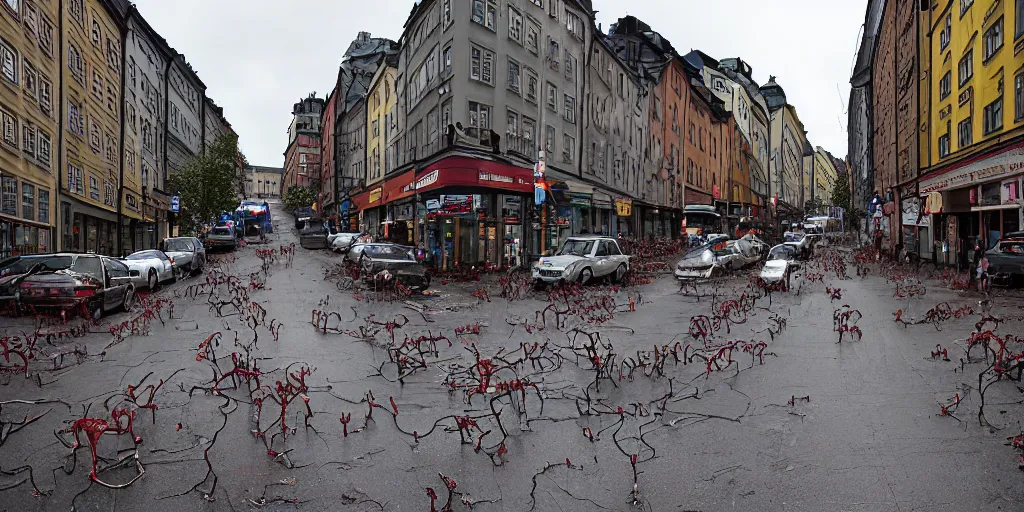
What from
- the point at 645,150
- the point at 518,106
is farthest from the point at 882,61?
the point at 518,106

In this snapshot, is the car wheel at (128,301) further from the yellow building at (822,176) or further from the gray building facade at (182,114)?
the yellow building at (822,176)

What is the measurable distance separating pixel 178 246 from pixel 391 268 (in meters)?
12.8

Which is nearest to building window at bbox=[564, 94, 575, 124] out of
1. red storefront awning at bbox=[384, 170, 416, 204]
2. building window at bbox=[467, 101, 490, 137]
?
building window at bbox=[467, 101, 490, 137]

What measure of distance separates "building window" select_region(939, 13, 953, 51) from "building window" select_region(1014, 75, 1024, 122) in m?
9.28

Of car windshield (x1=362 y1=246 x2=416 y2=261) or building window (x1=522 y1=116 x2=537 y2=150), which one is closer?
car windshield (x1=362 y1=246 x2=416 y2=261)

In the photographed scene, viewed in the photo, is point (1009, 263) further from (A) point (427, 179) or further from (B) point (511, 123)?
(A) point (427, 179)

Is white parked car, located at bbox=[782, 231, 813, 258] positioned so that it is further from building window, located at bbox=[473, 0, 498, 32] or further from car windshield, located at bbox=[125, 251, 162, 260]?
car windshield, located at bbox=[125, 251, 162, 260]

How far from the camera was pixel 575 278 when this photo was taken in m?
19.4

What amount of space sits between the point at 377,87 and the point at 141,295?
31742mm

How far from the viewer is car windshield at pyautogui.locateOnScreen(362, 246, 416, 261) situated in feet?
68.5

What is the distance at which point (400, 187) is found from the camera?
113 feet

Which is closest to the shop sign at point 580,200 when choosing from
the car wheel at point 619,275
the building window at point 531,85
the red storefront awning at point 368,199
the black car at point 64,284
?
the building window at point 531,85

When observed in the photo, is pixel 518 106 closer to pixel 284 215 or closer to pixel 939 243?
pixel 939 243

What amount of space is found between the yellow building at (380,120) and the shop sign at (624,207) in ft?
53.0
